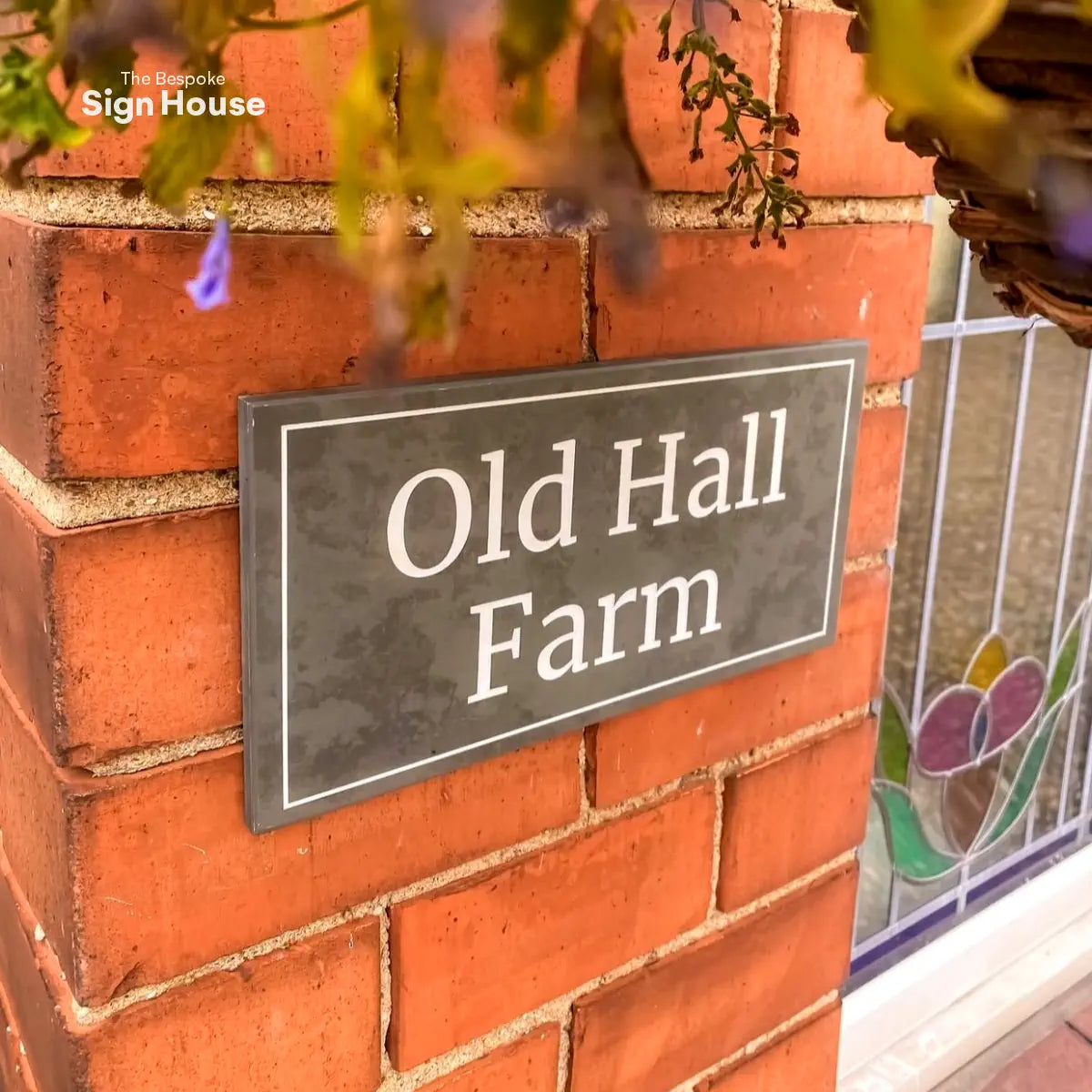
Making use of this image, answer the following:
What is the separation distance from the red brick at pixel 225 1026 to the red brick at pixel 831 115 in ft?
1.45

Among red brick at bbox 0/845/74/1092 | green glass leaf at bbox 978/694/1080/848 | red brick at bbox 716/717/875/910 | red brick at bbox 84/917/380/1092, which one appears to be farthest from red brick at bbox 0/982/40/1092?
green glass leaf at bbox 978/694/1080/848

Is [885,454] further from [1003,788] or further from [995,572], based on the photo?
[1003,788]

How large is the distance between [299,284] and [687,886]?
41cm

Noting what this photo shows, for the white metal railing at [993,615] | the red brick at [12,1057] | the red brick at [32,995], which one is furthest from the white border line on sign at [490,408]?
the white metal railing at [993,615]

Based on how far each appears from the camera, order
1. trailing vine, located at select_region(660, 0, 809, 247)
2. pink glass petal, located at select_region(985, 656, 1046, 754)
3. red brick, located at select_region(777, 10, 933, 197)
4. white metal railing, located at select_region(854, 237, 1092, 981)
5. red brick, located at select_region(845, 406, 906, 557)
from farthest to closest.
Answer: pink glass petal, located at select_region(985, 656, 1046, 754) < white metal railing, located at select_region(854, 237, 1092, 981) < red brick, located at select_region(845, 406, 906, 557) < red brick, located at select_region(777, 10, 933, 197) < trailing vine, located at select_region(660, 0, 809, 247)

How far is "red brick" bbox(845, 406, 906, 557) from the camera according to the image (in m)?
0.68

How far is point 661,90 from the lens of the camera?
52 centimetres

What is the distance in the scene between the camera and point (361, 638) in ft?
1.51

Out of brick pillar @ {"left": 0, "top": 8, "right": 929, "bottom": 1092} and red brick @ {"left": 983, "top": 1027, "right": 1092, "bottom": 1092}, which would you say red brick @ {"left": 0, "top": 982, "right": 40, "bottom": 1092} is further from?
red brick @ {"left": 983, "top": 1027, "right": 1092, "bottom": 1092}

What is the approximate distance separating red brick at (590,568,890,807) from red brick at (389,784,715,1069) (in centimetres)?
3

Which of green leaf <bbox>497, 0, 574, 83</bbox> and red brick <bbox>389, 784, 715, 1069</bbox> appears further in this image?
red brick <bbox>389, 784, 715, 1069</bbox>

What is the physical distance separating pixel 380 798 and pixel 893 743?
0.74m

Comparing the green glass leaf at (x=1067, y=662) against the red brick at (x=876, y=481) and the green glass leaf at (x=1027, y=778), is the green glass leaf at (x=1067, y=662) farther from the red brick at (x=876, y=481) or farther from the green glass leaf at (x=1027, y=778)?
the red brick at (x=876, y=481)

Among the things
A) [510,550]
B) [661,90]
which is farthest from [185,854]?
[661,90]
